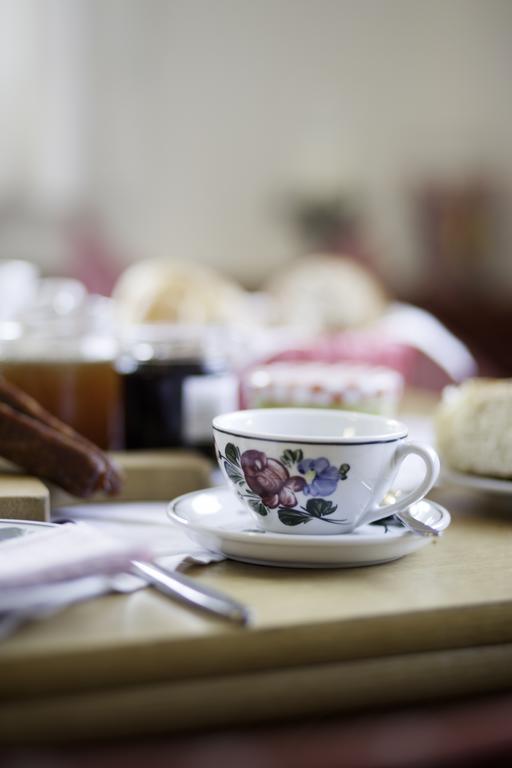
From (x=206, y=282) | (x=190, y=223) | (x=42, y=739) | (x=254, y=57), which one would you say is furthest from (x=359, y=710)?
(x=254, y=57)

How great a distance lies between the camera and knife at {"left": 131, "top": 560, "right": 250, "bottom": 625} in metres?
0.54

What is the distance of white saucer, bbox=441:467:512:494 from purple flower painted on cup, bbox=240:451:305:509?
25 cm

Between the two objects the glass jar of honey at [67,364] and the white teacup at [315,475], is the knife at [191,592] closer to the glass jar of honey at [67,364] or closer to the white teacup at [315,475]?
the white teacup at [315,475]

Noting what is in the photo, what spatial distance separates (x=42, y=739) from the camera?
48cm

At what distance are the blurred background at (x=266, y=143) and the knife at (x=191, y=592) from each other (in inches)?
112

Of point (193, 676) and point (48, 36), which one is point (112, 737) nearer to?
point (193, 676)

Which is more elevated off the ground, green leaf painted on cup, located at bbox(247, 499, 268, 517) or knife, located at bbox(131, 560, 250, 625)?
green leaf painted on cup, located at bbox(247, 499, 268, 517)

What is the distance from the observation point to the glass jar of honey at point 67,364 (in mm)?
1067

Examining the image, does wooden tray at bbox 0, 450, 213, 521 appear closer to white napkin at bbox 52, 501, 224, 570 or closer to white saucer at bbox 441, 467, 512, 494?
white napkin at bbox 52, 501, 224, 570

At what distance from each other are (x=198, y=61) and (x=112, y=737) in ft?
12.3

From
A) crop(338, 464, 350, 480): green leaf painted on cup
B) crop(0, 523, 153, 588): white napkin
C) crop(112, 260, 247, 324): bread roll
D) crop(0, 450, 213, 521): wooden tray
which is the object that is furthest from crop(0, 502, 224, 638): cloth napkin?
crop(112, 260, 247, 324): bread roll

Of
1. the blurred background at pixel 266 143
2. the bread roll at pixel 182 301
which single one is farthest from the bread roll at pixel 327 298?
the blurred background at pixel 266 143

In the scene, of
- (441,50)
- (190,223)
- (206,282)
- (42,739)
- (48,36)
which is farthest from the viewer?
(441,50)

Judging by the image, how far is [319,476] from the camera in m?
0.65
